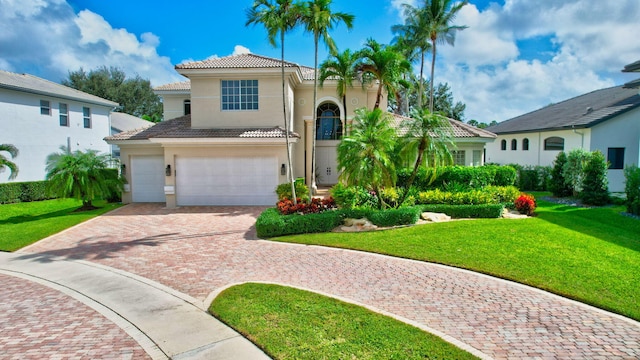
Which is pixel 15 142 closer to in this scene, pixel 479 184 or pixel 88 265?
pixel 88 265

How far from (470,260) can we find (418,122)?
562 cm

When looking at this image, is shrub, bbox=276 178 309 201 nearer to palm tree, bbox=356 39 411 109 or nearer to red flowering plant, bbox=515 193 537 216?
palm tree, bbox=356 39 411 109

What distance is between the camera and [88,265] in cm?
912

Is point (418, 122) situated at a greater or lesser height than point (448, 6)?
lesser

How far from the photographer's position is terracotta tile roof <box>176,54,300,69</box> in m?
17.6

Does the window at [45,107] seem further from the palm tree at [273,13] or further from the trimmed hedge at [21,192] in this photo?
the palm tree at [273,13]

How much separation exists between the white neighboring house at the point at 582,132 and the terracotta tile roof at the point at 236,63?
1683 cm

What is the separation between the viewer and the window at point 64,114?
24.7 metres

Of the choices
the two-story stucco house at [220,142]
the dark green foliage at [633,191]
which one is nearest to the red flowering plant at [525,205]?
the dark green foliage at [633,191]

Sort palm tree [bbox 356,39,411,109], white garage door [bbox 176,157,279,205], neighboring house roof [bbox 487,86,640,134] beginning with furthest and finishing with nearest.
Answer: neighboring house roof [bbox 487,86,640,134] → white garage door [bbox 176,157,279,205] → palm tree [bbox 356,39,411,109]

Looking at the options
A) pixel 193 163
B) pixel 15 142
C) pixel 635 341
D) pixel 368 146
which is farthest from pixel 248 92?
pixel 635 341

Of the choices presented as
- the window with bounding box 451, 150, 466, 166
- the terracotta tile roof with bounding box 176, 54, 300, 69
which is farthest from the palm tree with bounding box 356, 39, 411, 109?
the window with bounding box 451, 150, 466, 166

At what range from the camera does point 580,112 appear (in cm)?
2514

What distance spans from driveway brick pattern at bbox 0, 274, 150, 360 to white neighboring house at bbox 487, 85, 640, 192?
71.1 ft
